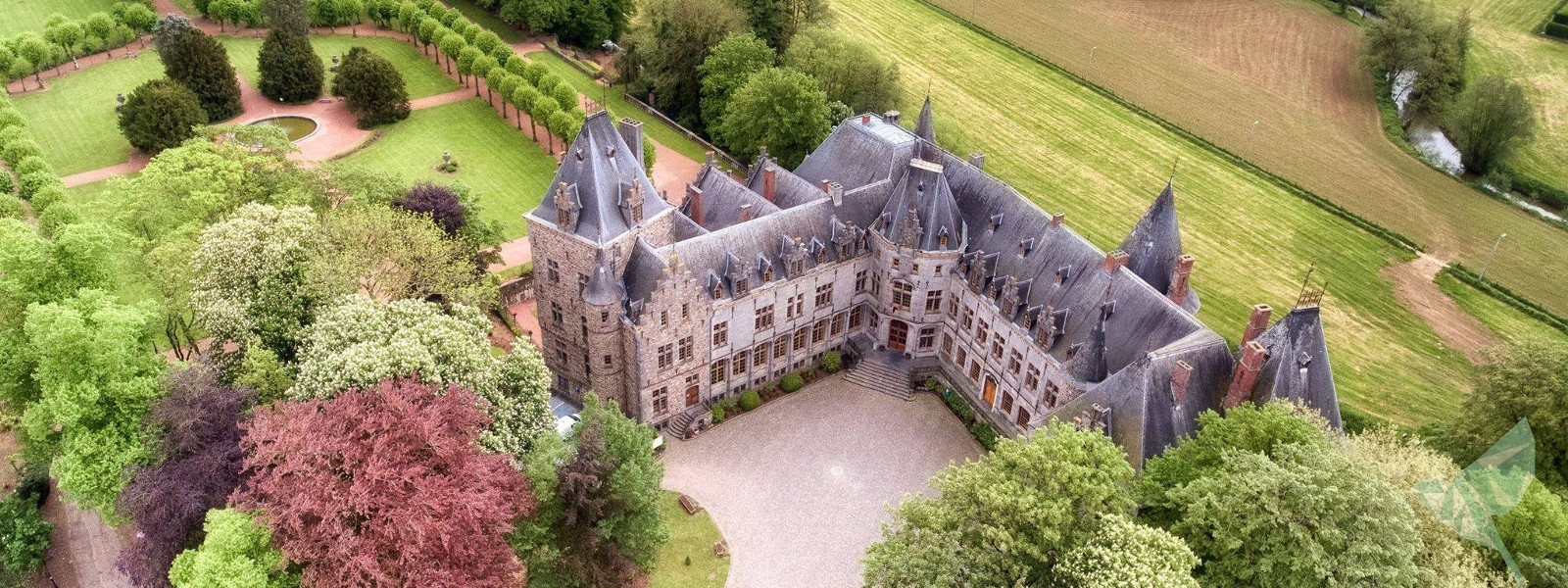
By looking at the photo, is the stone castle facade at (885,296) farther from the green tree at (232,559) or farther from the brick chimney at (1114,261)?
the green tree at (232,559)

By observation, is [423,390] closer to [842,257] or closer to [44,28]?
[842,257]

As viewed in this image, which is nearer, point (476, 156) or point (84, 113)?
Result: point (476, 156)

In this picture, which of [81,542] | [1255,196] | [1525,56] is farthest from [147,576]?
[1525,56]

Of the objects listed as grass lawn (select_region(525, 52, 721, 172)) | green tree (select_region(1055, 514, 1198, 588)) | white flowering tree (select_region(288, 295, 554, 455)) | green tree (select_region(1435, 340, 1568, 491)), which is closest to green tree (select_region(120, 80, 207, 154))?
grass lawn (select_region(525, 52, 721, 172))

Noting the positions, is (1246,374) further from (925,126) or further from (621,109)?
(621,109)

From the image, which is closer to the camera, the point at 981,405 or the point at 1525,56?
the point at 981,405

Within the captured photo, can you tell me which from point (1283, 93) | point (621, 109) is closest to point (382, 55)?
point (621, 109)

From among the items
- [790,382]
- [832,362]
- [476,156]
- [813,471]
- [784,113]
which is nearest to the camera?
[813,471]
